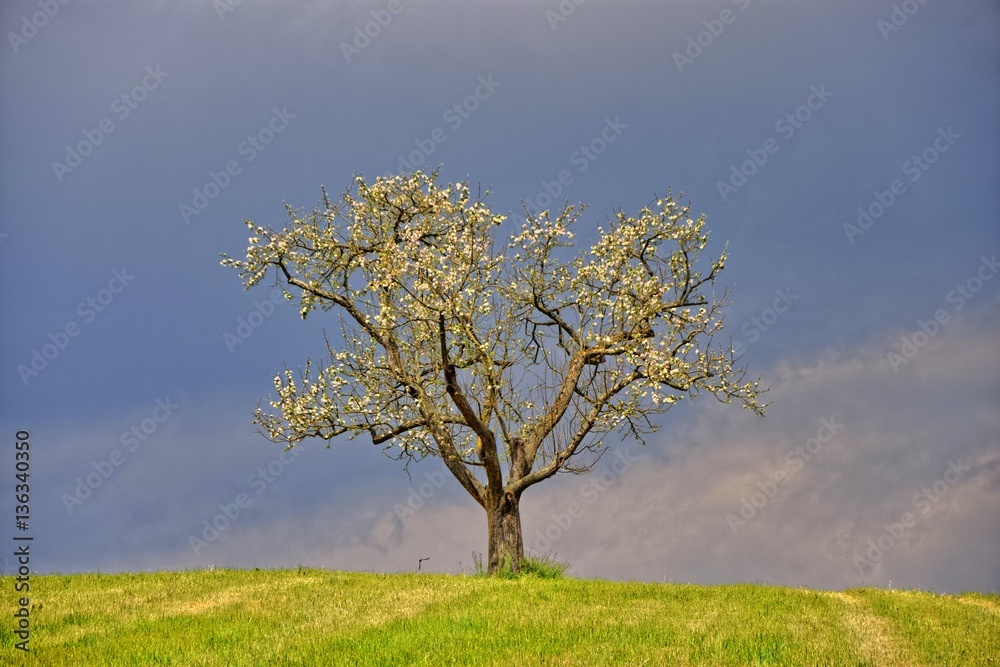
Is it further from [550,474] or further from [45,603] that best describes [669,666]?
[45,603]

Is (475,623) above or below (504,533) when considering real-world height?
below

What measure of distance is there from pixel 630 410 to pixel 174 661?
620 inches

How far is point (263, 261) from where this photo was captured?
2703 centimetres

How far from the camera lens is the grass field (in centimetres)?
1412

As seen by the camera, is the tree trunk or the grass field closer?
the grass field

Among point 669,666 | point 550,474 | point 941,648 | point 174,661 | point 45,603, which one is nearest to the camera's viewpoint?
point 669,666

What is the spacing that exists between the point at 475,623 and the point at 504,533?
31.6 ft

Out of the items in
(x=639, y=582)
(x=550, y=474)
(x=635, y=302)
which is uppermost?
(x=635, y=302)

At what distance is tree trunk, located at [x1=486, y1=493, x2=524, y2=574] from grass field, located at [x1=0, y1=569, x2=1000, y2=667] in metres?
2.15

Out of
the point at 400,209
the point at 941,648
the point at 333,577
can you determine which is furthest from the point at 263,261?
the point at 941,648

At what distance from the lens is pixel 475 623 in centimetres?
1634

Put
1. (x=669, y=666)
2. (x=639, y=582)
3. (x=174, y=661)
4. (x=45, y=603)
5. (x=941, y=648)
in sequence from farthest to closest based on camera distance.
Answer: (x=639, y=582)
(x=45, y=603)
(x=941, y=648)
(x=174, y=661)
(x=669, y=666)

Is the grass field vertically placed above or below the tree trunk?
below

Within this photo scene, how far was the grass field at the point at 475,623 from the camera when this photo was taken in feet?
46.3
